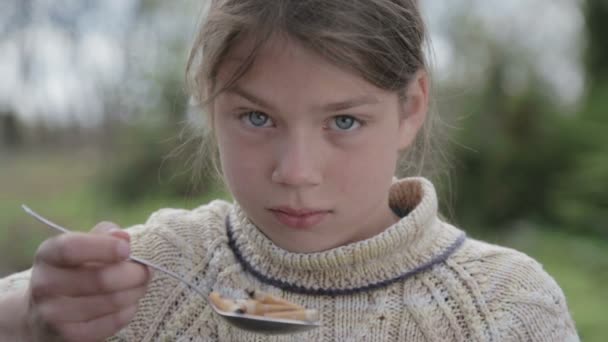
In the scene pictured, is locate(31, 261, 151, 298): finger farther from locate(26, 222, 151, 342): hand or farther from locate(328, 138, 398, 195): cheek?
locate(328, 138, 398, 195): cheek

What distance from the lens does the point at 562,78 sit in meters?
5.77

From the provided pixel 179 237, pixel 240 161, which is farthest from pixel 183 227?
pixel 240 161

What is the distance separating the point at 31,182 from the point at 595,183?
5.03 m

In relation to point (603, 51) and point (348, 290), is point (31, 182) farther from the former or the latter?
point (348, 290)

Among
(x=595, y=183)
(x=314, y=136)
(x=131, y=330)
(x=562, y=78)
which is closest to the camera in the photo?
(x=314, y=136)

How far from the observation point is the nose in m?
1.39

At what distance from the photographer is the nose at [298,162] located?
139cm

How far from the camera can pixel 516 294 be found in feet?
5.23

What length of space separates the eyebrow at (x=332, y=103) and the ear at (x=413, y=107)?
152 millimetres

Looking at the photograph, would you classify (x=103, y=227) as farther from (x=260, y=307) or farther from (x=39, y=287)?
(x=260, y=307)

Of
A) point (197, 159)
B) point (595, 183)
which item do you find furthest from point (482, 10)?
point (197, 159)

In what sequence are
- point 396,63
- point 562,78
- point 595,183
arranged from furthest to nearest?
point 562,78, point 595,183, point 396,63

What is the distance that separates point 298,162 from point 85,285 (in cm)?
42

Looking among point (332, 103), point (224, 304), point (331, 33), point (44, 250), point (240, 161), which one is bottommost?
point (224, 304)
